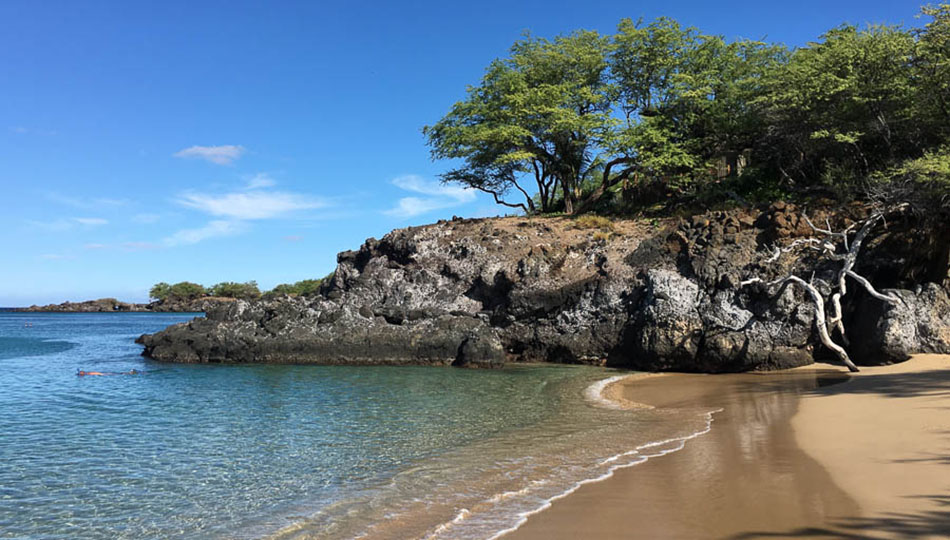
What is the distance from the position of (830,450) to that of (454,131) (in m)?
29.1

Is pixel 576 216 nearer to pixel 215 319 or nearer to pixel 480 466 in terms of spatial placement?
pixel 215 319

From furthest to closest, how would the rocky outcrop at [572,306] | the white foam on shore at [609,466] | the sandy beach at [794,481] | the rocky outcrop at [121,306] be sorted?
the rocky outcrop at [121,306] → the rocky outcrop at [572,306] → the white foam on shore at [609,466] → the sandy beach at [794,481]

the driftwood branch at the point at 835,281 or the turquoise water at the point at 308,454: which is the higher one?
the driftwood branch at the point at 835,281

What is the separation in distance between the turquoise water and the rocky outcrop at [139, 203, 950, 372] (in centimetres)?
437

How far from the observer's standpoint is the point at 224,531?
6316mm

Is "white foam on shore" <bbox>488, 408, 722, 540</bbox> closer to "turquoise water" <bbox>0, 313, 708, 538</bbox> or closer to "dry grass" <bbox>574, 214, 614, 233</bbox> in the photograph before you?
"turquoise water" <bbox>0, 313, 708, 538</bbox>

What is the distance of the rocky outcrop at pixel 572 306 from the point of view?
1786cm

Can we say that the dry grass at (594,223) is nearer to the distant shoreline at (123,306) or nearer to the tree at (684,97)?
the tree at (684,97)

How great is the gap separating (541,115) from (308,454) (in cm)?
2681

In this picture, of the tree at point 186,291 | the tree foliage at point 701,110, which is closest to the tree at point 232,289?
the tree at point 186,291

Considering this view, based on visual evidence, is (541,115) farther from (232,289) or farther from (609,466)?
(232,289)

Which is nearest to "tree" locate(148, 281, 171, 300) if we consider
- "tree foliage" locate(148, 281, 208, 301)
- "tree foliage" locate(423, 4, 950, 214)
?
"tree foliage" locate(148, 281, 208, 301)

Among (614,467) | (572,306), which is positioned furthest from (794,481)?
(572,306)

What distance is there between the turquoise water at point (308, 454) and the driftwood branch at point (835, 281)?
20.9 ft
